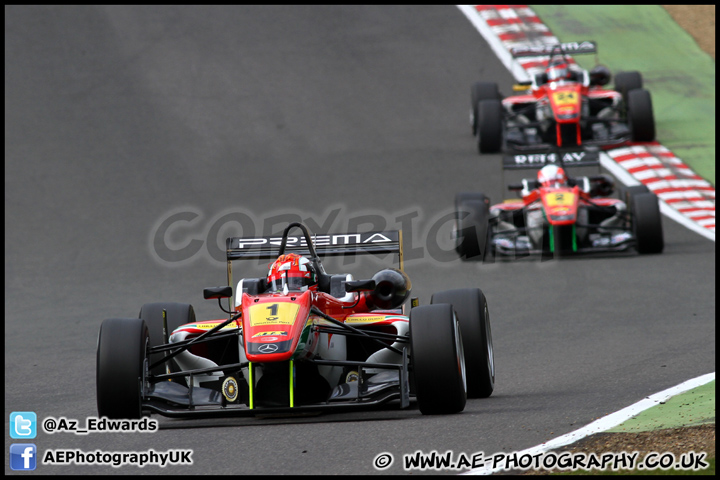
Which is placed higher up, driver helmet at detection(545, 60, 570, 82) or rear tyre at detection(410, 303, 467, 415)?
driver helmet at detection(545, 60, 570, 82)

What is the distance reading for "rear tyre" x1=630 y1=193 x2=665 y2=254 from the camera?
16812 mm

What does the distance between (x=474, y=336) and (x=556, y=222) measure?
8.04 meters

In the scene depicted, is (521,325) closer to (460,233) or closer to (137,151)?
(460,233)

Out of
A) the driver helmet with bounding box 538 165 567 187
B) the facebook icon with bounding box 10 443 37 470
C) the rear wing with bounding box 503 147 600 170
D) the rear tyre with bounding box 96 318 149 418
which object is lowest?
the facebook icon with bounding box 10 443 37 470

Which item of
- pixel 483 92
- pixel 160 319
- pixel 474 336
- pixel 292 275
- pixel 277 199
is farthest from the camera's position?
pixel 483 92

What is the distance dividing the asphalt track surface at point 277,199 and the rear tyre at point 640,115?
110 inches

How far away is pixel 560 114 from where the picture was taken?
870 inches

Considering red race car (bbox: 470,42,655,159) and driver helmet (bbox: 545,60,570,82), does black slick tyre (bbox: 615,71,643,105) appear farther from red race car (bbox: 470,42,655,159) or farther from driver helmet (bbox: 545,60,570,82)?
driver helmet (bbox: 545,60,570,82)

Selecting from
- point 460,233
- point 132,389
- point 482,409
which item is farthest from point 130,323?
point 460,233

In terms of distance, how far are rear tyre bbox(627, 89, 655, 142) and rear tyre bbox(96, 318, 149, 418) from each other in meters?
16.3

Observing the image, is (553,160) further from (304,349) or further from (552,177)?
(304,349)

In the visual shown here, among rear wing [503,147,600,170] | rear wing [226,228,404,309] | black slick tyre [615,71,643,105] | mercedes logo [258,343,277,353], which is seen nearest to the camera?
mercedes logo [258,343,277,353]

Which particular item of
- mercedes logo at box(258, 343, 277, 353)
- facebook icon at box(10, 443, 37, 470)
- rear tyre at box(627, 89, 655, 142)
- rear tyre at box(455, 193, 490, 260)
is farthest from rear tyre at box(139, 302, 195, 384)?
rear tyre at box(627, 89, 655, 142)

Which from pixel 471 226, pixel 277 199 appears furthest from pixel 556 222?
pixel 277 199
